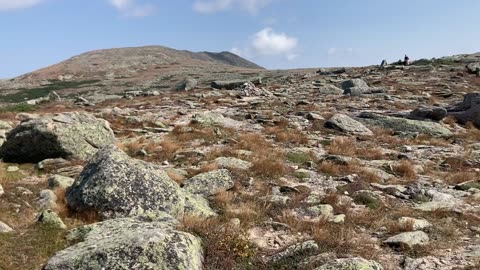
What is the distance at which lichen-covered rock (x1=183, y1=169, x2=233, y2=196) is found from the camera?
1242cm

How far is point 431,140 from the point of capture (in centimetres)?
2170

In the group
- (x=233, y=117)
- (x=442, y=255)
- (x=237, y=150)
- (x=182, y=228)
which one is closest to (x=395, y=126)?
(x=233, y=117)

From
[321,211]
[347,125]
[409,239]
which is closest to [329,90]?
[347,125]

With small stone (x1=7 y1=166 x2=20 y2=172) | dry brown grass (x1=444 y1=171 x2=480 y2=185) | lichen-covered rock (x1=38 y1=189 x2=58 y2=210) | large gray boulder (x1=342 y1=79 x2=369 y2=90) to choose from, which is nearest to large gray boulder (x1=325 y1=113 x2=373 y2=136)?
dry brown grass (x1=444 y1=171 x2=480 y2=185)

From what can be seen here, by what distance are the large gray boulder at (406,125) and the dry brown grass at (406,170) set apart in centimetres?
745

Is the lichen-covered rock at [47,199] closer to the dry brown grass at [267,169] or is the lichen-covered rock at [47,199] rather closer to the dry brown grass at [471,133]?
the dry brown grass at [267,169]

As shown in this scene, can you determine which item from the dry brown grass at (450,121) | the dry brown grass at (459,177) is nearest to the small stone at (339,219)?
the dry brown grass at (459,177)

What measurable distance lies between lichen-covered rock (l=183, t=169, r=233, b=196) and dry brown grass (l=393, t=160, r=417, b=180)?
6584 millimetres

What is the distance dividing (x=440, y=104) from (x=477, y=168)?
1669 cm

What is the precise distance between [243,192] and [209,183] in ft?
3.30

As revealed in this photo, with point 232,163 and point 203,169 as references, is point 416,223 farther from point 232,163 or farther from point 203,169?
point 232,163

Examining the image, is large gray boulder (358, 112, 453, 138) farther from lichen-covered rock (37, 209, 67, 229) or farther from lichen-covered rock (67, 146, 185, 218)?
lichen-covered rock (37, 209, 67, 229)

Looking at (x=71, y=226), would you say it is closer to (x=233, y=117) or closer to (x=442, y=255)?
(x=442, y=255)

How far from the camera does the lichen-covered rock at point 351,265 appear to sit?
7460 mm
